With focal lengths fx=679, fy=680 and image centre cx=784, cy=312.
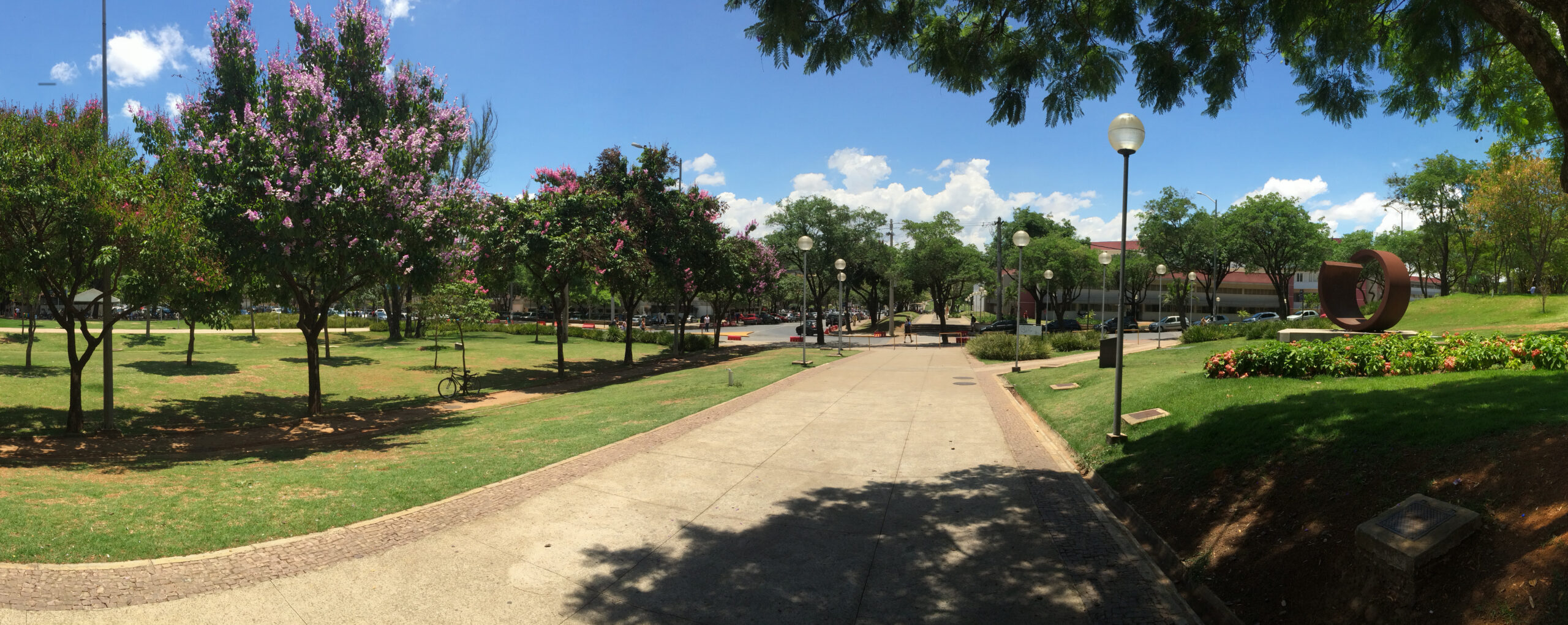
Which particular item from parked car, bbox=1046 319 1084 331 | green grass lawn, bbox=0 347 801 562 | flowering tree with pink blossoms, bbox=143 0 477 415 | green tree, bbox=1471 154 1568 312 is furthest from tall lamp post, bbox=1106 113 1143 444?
parked car, bbox=1046 319 1084 331

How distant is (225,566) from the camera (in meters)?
5.42

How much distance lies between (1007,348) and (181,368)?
2911cm

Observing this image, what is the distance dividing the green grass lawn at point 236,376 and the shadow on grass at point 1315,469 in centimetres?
1802

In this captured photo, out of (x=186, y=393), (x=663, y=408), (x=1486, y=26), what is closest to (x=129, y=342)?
(x=186, y=393)

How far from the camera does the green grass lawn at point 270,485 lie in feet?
19.4

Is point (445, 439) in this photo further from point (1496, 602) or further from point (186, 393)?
point (1496, 602)

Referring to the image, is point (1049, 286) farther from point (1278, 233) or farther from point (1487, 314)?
point (1487, 314)

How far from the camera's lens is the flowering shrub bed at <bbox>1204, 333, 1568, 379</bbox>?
9188 millimetres

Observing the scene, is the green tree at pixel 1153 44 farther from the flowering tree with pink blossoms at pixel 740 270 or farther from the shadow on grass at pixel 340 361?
the shadow on grass at pixel 340 361

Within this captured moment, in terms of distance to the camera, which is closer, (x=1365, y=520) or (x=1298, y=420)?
(x=1365, y=520)

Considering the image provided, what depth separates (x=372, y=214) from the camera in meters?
14.0

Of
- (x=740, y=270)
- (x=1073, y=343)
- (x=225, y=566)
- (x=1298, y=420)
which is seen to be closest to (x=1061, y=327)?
(x=1073, y=343)

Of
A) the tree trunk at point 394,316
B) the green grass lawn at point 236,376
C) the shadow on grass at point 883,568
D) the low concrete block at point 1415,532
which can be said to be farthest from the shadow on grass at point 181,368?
the low concrete block at point 1415,532

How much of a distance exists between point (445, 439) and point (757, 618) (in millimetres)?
9748
